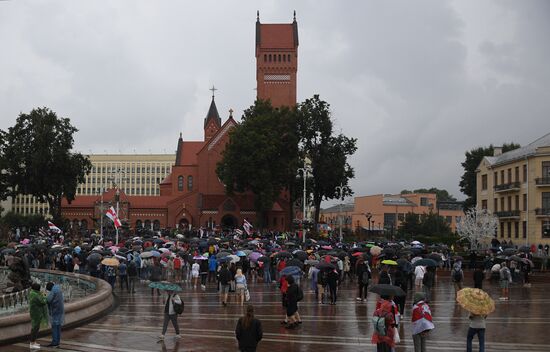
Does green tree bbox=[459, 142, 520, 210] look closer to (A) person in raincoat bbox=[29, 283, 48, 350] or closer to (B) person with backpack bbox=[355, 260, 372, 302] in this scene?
(B) person with backpack bbox=[355, 260, 372, 302]

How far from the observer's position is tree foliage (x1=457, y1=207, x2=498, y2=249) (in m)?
53.4

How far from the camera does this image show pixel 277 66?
8525cm

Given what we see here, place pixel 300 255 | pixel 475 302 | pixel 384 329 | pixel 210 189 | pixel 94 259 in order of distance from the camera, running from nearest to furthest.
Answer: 1. pixel 384 329
2. pixel 475 302
3. pixel 94 259
4. pixel 300 255
5. pixel 210 189

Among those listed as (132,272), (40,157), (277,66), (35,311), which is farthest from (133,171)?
(35,311)

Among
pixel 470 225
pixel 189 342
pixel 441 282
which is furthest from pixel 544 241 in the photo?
pixel 189 342

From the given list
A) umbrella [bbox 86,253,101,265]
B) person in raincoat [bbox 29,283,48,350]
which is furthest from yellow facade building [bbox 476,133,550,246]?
person in raincoat [bbox 29,283,48,350]

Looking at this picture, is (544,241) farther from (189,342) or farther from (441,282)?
(189,342)

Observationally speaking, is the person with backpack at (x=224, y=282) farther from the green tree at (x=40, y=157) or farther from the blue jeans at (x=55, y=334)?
the green tree at (x=40, y=157)

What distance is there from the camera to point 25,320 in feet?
48.4

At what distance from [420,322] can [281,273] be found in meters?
8.14

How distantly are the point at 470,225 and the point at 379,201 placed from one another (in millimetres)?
55858

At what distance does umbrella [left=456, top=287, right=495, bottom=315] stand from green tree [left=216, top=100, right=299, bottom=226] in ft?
171

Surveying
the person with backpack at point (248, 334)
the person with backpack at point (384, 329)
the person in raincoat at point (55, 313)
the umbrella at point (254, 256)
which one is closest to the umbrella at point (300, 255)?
the umbrella at point (254, 256)

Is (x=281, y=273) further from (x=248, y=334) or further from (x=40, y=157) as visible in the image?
(x=40, y=157)
